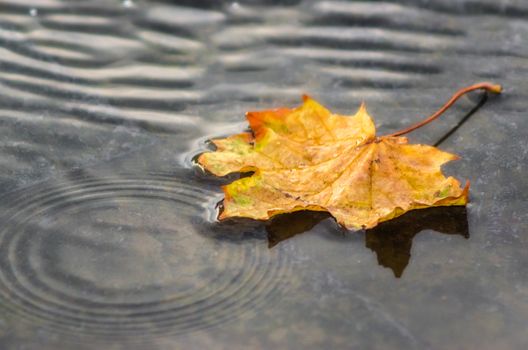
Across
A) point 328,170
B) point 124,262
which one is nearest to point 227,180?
point 328,170

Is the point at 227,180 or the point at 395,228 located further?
the point at 227,180

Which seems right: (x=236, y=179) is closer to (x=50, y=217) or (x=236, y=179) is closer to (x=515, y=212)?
(x=50, y=217)

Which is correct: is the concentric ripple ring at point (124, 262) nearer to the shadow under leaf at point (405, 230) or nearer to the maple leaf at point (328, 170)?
the maple leaf at point (328, 170)

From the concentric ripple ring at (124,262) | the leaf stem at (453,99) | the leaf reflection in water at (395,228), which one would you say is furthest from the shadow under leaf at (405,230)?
the leaf stem at (453,99)

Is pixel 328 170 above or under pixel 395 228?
above

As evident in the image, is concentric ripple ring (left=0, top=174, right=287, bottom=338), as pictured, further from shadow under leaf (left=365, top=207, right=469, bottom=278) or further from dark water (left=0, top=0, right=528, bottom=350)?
shadow under leaf (left=365, top=207, right=469, bottom=278)

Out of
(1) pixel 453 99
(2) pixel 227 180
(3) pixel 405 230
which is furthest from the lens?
(1) pixel 453 99

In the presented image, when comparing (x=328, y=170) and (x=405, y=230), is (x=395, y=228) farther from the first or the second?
(x=328, y=170)

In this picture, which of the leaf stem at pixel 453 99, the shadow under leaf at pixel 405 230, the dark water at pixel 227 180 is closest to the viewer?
the dark water at pixel 227 180
